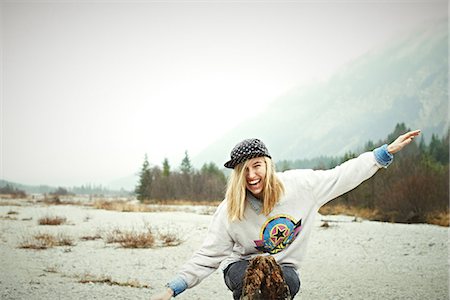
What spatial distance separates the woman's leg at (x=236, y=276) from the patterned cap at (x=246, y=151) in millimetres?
530

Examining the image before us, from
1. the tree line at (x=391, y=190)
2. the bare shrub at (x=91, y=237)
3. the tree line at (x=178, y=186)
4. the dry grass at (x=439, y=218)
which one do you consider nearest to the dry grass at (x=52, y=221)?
the bare shrub at (x=91, y=237)

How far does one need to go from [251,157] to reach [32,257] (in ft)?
16.3

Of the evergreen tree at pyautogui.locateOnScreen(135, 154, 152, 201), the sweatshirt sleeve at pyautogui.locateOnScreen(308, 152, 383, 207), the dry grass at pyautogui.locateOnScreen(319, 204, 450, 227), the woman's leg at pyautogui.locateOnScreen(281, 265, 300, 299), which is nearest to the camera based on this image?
the woman's leg at pyautogui.locateOnScreen(281, 265, 300, 299)

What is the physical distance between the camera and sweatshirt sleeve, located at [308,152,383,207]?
87.4 inches

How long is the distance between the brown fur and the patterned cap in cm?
50

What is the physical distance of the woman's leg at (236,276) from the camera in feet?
7.11

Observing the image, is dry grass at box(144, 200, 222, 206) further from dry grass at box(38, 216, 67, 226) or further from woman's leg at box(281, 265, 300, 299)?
woman's leg at box(281, 265, 300, 299)

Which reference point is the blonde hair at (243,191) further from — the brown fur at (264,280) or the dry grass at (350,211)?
the dry grass at (350,211)

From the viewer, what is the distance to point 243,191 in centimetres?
215

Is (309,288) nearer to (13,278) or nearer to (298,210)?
(298,210)

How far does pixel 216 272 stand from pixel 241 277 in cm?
328

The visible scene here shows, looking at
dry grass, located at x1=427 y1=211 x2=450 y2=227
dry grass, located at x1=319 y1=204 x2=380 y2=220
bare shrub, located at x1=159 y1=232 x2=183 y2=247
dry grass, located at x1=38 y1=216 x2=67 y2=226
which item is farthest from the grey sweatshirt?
dry grass, located at x1=319 y1=204 x2=380 y2=220

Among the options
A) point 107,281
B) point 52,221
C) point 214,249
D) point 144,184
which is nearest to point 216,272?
point 107,281

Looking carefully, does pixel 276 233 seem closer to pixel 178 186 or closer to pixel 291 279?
pixel 291 279
